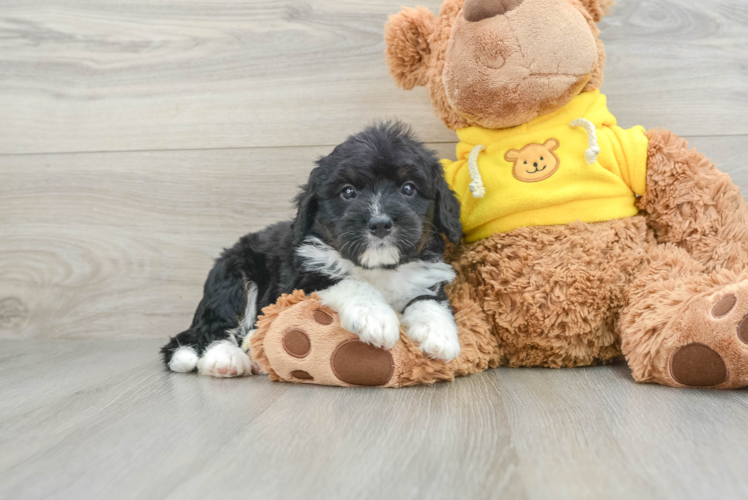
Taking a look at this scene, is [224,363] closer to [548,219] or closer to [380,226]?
[380,226]

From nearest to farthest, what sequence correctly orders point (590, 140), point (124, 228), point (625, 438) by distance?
point (625, 438) → point (590, 140) → point (124, 228)

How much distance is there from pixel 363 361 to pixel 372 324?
0.43 ft

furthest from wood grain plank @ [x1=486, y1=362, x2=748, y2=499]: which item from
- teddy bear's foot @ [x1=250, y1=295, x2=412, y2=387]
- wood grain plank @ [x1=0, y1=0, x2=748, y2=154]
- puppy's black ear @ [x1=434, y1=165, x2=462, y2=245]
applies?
wood grain plank @ [x1=0, y1=0, x2=748, y2=154]

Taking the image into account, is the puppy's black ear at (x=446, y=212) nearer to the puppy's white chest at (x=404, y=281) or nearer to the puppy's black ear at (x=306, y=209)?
the puppy's white chest at (x=404, y=281)

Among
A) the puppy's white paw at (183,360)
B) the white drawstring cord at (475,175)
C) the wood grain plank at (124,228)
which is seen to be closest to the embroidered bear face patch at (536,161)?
the white drawstring cord at (475,175)

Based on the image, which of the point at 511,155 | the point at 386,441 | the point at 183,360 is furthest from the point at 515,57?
the point at 183,360

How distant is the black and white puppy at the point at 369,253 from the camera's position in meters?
1.56

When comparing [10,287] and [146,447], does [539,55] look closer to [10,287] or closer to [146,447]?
[146,447]

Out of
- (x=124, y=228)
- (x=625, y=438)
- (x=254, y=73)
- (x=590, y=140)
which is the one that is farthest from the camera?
(x=124, y=228)

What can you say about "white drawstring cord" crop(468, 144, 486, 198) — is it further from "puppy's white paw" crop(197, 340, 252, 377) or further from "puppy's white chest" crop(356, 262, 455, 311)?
"puppy's white paw" crop(197, 340, 252, 377)

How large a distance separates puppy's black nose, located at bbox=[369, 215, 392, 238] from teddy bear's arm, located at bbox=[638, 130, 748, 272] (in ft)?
2.92

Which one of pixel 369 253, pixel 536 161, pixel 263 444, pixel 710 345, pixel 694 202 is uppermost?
pixel 536 161

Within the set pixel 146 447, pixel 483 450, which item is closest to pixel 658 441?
pixel 483 450

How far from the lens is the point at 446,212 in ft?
5.74
